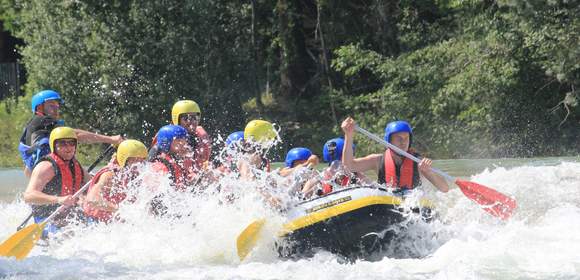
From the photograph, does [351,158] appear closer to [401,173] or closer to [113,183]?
[401,173]

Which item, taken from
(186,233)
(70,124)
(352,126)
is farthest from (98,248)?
(70,124)

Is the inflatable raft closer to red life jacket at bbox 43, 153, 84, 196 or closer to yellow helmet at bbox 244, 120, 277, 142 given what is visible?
yellow helmet at bbox 244, 120, 277, 142

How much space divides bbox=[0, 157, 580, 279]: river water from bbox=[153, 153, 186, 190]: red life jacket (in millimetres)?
175

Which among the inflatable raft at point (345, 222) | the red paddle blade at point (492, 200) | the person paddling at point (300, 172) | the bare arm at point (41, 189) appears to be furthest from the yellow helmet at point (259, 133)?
the red paddle blade at point (492, 200)

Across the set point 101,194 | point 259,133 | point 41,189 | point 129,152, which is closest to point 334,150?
point 259,133

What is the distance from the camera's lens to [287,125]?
22375 mm

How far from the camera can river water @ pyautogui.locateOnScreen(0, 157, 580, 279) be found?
8094mm

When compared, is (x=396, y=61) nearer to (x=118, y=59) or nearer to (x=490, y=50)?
(x=490, y=50)

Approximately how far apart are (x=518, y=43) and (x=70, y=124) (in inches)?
337

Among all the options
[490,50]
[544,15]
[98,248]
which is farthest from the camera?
[490,50]

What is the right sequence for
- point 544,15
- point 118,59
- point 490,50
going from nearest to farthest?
point 544,15
point 490,50
point 118,59

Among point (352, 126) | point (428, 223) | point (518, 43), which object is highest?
point (518, 43)

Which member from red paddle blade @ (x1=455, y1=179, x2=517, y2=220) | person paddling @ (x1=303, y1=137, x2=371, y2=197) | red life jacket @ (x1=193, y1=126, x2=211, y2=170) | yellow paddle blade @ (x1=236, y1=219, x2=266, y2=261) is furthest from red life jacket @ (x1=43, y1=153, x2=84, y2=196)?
red paddle blade @ (x1=455, y1=179, x2=517, y2=220)

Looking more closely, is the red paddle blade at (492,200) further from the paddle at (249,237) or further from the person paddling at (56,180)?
the person paddling at (56,180)
